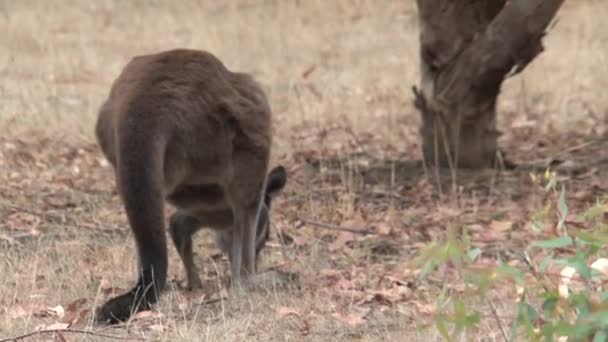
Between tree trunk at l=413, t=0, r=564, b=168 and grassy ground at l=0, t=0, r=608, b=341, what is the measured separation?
0.68ft

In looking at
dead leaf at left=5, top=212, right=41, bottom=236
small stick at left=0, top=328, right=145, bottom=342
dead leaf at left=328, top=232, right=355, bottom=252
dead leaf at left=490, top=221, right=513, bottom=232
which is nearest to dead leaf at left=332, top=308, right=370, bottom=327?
small stick at left=0, top=328, right=145, bottom=342

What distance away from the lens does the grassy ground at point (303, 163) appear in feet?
14.8

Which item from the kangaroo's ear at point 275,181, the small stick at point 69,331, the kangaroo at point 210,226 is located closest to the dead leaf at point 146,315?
the small stick at point 69,331

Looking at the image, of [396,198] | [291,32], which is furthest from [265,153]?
[291,32]

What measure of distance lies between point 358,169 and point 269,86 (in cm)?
332

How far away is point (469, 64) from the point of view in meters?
6.68

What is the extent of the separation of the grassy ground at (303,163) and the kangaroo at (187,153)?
261 mm

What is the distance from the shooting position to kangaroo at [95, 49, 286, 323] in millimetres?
4289

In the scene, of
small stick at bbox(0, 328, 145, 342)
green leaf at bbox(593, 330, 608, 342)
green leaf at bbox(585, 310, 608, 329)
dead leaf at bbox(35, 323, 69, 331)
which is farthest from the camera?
dead leaf at bbox(35, 323, 69, 331)

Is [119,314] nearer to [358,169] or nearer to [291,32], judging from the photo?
[358,169]

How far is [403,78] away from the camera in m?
10.8

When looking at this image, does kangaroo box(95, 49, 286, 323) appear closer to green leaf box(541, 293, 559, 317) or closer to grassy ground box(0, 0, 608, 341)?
grassy ground box(0, 0, 608, 341)

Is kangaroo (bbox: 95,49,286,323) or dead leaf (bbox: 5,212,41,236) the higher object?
kangaroo (bbox: 95,49,286,323)

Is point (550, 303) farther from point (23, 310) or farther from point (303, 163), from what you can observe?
point (303, 163)
